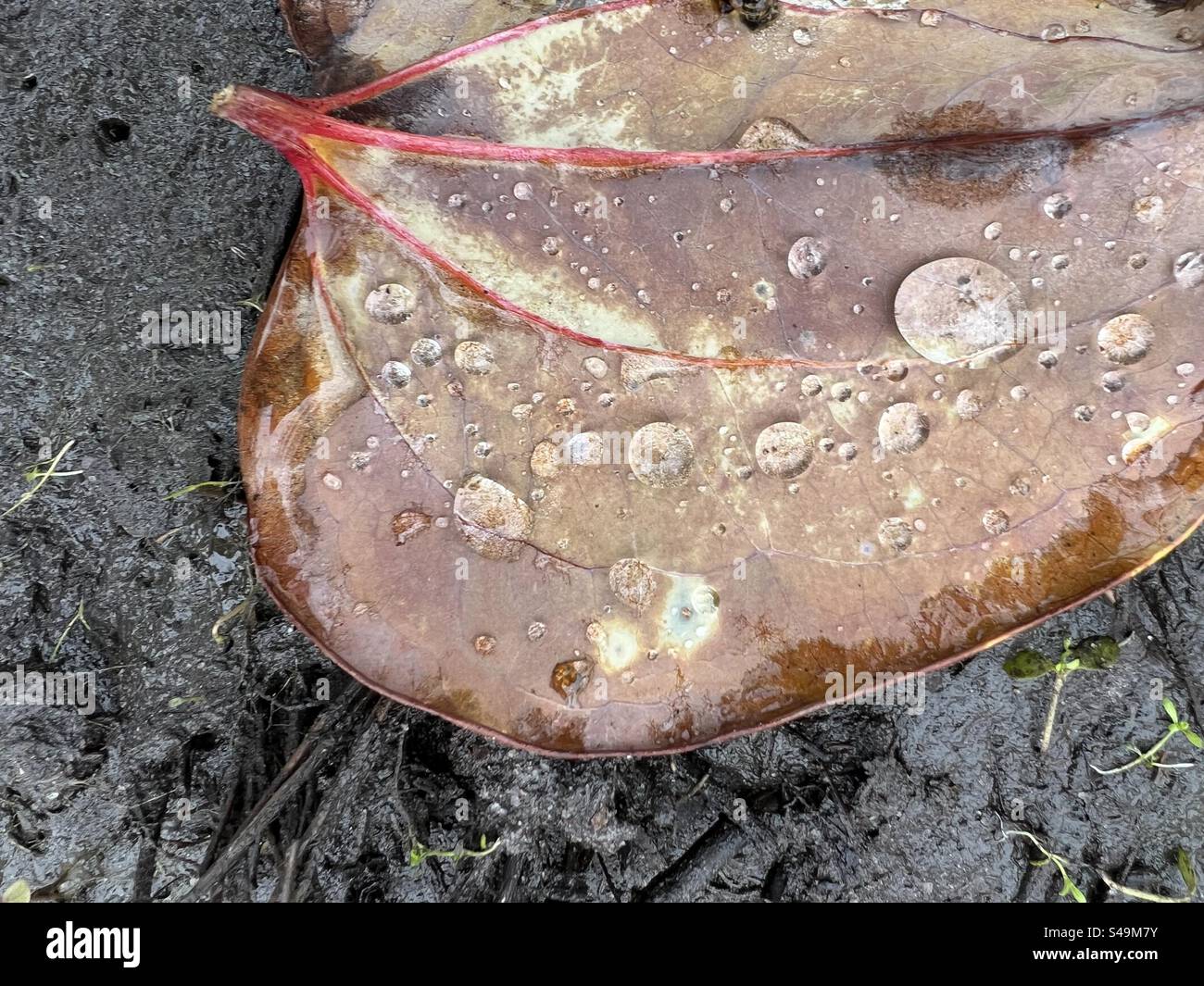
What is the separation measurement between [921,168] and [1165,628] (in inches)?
63.8

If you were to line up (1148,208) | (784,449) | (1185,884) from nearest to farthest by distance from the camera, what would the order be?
1. (1148,208)
2. (784,449)
3. (1185,884)

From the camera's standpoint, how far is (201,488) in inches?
93.8

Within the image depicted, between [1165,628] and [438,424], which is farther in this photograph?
[1165,628]

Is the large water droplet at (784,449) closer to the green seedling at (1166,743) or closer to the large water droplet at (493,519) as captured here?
the large water droplet at (493,519)

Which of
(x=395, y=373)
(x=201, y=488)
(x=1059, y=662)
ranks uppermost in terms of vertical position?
(x=395, y=373)

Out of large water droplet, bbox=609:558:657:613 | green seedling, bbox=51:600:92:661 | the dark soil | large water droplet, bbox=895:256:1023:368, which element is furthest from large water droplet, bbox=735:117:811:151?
green seedling, bbox=51:600:92:661

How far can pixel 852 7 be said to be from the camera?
1.67m

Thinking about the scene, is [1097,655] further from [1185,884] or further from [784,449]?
[784,449]

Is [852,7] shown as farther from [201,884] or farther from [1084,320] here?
[201,884]

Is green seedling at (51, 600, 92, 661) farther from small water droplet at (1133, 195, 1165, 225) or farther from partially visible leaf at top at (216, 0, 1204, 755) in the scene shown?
small water droplet at (1133, 195, 1165, 225)

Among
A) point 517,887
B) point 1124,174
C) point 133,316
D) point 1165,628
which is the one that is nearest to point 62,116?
point 133,316

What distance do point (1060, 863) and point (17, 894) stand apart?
2984 millimetres

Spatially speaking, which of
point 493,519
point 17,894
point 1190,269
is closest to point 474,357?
point 493,519

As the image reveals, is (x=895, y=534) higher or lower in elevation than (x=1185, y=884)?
higher
